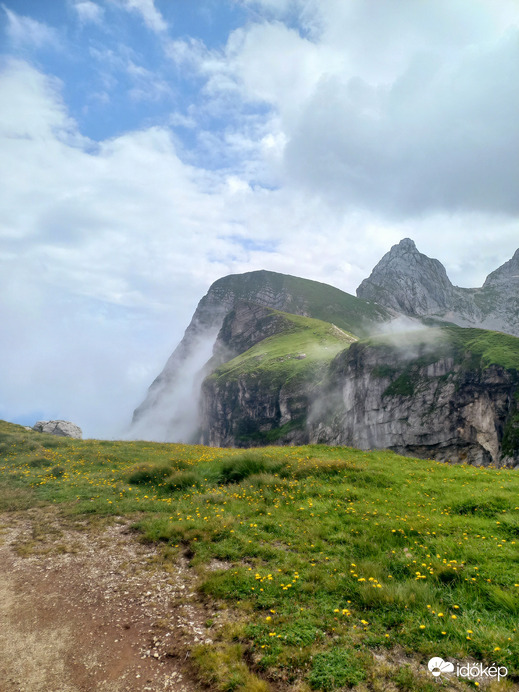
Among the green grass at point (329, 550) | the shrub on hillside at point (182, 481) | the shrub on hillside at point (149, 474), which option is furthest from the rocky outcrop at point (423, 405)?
the shrub on hillside at point (149, 474)

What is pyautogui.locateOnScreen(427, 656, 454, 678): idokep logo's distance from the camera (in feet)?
23.0

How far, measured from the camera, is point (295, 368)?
144750 mm

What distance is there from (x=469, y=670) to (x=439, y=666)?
0.56 meters

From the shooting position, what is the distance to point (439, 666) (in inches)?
281

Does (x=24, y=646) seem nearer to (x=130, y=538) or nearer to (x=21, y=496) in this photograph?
(x=130, y=538)

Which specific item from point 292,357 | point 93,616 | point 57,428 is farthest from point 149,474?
point 292,357

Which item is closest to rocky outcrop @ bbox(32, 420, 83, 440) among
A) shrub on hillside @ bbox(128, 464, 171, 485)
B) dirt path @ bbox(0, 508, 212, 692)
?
shrub on hillside @ bbox(128, 464, 171, 485)

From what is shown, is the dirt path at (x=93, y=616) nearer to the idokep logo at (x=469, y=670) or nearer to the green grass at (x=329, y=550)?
the green grass at (x=329, y=550)

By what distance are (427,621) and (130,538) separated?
11450 mm

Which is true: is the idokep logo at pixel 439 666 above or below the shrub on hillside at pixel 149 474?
below

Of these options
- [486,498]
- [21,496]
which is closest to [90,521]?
[21,496]

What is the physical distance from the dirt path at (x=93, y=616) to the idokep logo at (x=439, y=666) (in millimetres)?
5028

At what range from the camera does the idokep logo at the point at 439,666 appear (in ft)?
23.0

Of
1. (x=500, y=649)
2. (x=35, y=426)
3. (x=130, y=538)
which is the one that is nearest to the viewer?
(x=500, y=649)
